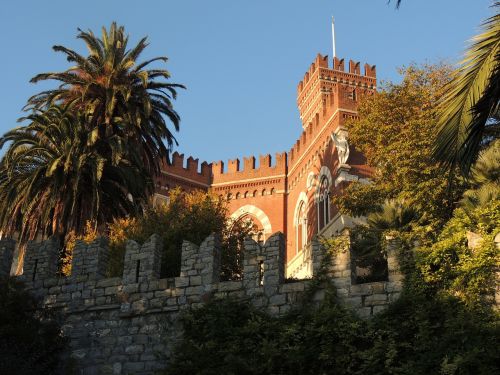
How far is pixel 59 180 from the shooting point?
71.4ft

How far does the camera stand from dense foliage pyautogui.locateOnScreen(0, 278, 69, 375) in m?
14.7

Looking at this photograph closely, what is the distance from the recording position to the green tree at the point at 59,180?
21844 millimetres

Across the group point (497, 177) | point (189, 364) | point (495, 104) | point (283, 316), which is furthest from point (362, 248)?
point (495, 104)

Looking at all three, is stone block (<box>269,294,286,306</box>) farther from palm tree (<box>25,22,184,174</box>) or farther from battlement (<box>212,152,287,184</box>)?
battlement (<box>212,152,287,184</box>)

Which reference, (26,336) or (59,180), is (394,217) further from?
(26,336)

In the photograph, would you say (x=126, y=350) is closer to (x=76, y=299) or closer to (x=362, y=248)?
(x=76, y=299)

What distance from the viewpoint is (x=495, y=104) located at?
1006 cm

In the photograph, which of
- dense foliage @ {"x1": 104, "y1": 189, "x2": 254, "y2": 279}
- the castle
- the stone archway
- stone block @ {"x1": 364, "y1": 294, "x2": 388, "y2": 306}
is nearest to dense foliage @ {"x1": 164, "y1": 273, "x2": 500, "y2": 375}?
stone block @ {"x1": 364, "y1": 294, "x2": 388, "y2": 306}

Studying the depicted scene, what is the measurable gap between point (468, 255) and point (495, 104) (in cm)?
410

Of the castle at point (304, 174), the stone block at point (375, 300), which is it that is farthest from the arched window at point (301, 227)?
the stone block at point (375, 300)

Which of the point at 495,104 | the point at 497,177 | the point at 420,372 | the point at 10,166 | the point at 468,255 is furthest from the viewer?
the point at 10,166

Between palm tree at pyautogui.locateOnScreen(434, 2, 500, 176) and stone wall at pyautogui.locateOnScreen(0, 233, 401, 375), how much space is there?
14.5 ft

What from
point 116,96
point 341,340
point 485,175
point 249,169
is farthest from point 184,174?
point 341,340

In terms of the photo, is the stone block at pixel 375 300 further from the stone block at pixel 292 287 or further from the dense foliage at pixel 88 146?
the dense foliage at pixel 88 146
